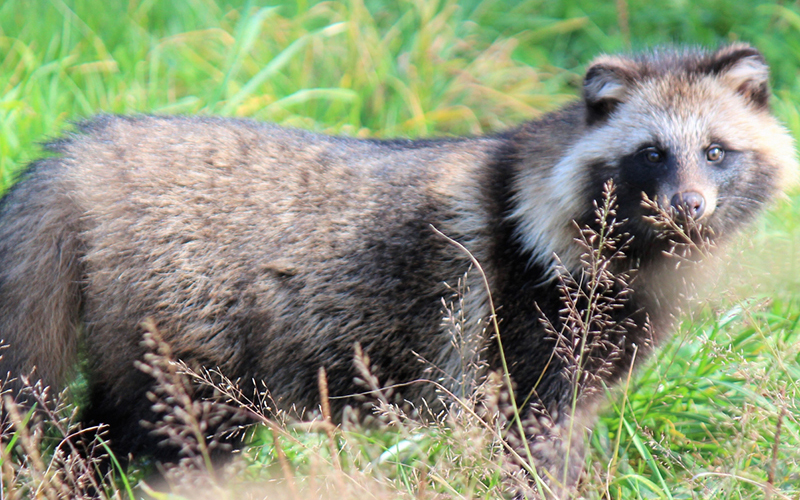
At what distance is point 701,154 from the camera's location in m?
2.79

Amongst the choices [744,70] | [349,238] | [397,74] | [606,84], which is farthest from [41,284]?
[397,74]

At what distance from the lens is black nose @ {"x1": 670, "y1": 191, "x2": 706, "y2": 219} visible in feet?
Result: 8.55

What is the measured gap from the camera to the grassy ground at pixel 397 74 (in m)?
3.16

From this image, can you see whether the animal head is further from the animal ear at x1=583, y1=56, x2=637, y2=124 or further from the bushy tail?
the bushy tail

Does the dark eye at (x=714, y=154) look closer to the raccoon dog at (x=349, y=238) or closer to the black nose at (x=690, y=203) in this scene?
the raccoon dog at (x=349, y=238)

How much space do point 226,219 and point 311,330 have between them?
1.67 feet

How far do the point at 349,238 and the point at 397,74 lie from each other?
3.09 metres

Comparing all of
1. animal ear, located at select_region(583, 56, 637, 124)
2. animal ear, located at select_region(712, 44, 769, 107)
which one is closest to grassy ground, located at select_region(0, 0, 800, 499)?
animal ear, located at select_region(712, 44, 769, 107)

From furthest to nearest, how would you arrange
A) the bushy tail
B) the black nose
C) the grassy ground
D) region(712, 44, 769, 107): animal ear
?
the grassy ground, region(712, 44, 769, 107): animal ear, the bushy tail, the black nose

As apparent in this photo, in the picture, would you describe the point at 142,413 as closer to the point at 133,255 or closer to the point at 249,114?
the point at 133,255

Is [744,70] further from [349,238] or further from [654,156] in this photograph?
[349,238]

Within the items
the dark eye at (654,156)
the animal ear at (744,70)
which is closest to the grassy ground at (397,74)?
the dark eye at (654,156)

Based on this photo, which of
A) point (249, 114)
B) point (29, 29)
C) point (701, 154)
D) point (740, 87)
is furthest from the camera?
point (29, 29)

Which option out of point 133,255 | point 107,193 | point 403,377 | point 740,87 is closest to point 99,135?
point 107,193
